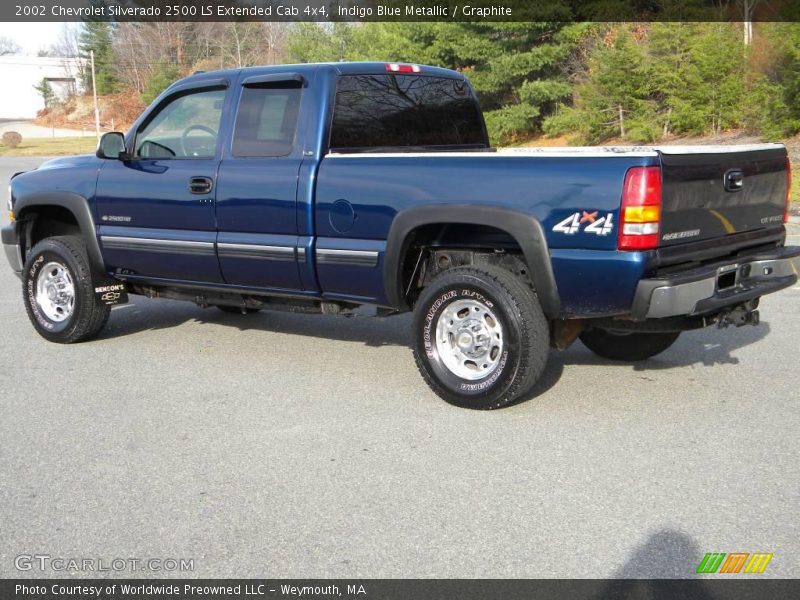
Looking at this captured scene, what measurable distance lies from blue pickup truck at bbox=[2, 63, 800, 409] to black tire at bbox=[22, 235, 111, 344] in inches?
0.7

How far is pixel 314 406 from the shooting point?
5.70 meters

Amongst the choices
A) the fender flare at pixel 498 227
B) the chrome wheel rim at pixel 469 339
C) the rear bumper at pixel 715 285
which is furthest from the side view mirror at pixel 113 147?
the rear bumper at pixel 715 285

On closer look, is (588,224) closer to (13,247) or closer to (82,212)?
(82,212)

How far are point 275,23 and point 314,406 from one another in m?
71.7

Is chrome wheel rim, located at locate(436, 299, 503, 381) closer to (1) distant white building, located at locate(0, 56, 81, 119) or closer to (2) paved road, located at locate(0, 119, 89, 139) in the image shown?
(2) paved road, located at locate(0, 119, 89, 139)

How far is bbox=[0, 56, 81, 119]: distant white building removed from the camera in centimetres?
9950

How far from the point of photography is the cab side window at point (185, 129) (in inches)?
262

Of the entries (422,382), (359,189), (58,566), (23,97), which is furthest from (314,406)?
(23,97)

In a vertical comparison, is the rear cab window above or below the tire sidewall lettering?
above

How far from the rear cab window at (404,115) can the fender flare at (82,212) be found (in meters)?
2.29

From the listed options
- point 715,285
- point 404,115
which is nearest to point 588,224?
point 715,285

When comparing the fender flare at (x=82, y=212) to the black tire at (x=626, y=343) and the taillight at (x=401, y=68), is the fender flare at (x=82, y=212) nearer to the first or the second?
the taillight at (x=401, y=68)

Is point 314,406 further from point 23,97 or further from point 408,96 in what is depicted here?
point 23,97

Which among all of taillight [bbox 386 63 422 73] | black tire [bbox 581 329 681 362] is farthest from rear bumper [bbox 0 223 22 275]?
black tire [bbox 581 329 681 362]
